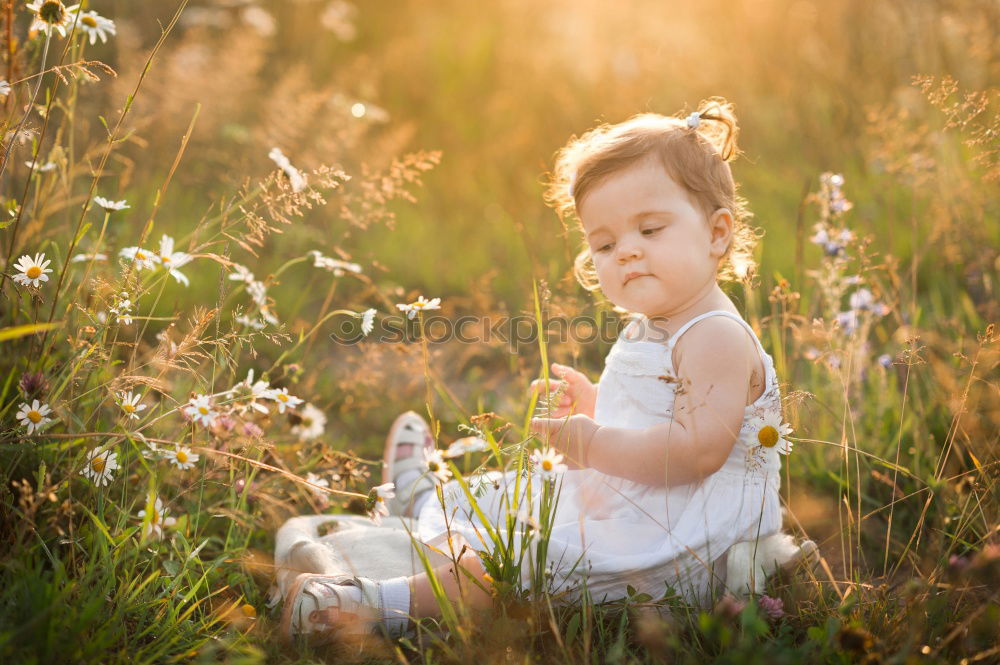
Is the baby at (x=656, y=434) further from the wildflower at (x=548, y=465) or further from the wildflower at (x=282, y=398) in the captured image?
the wildflower at (x=282, y=398)

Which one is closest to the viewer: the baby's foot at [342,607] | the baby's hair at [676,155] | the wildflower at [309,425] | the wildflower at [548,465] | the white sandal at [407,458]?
the wildflower at [548,465]

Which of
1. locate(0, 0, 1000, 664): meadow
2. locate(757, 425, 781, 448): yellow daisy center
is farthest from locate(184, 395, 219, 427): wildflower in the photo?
locate(757, 425, 781, 448): yellow daisy center

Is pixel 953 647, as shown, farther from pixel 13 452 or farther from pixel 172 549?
pixel 13 452

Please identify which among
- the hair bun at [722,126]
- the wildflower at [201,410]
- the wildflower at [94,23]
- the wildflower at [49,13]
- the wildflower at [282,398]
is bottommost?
→ the wildflower at [201,410]

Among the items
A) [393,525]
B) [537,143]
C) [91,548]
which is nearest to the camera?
[91,548]

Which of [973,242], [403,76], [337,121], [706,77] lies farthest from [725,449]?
[403,76]

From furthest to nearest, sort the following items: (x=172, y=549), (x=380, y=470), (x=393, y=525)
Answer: (x=380, y=470) < (x=393, y=525) < (x=172, y=549)

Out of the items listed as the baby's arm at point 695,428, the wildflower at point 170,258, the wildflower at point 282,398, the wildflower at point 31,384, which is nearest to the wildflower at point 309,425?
the wildflower at point 282,398

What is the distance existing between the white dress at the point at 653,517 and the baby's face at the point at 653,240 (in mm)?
93

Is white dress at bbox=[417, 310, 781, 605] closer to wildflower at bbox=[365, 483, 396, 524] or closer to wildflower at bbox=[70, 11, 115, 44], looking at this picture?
wildflower at bbox=[365, 483, 396, 524]

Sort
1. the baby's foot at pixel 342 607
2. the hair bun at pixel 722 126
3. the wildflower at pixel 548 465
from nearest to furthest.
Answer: the wildflower at pixel 548 465, the baby's foot at pixel 342 607, the hair bun at pixel 722 126

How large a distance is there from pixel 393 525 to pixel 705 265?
43.0 inches

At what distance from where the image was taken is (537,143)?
16.1 ft

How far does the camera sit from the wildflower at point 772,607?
1.60 m
